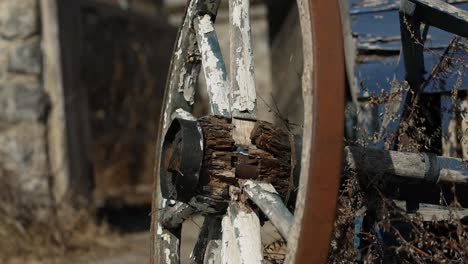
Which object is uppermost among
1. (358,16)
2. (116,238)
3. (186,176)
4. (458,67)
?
(358,16)

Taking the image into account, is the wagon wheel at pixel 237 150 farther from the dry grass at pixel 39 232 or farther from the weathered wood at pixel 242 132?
the dry grass at pixel 39 232

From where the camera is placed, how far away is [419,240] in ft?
6.73

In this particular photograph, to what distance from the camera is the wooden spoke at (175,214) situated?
2.30 m

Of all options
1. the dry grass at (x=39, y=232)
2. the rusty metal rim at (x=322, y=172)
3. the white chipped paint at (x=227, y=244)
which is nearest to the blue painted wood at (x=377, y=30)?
the white chipped paint at (x=227, y=244)

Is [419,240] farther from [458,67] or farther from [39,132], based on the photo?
[39,132]

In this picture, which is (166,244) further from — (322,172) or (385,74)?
(385,74)

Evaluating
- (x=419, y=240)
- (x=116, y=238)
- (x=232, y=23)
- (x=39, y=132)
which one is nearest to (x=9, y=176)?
(x=39, y=132)

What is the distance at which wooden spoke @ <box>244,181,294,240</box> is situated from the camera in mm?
1731

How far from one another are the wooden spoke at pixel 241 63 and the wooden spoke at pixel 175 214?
34 centimetres

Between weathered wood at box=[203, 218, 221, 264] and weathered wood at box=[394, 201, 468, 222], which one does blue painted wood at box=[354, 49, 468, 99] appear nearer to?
weathered wood at box=[394, 201, 468, 222]

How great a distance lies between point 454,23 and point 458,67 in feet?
A: 0.73

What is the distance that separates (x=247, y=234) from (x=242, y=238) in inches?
0.6

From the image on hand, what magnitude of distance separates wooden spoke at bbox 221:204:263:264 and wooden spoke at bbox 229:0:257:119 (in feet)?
0.85

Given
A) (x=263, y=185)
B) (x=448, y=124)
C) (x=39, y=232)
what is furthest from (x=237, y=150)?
(x=39, y=232)
